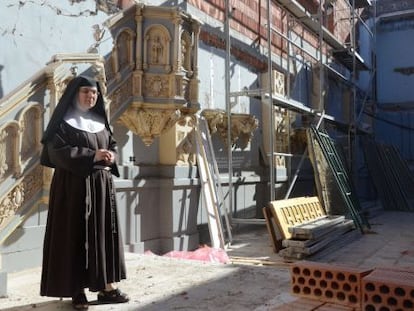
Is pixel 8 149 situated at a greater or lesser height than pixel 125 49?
lesser

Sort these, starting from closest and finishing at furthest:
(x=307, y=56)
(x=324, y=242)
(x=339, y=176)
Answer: (x=324, y=242) < (x=339, y=176) < (x=307, y=56)

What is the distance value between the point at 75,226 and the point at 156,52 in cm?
333

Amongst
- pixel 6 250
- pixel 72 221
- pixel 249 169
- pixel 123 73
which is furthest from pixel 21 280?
pixel 249 169

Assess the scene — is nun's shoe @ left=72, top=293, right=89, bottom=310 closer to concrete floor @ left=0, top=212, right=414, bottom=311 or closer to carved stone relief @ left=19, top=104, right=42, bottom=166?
concrete floor @ left=0, top=212, right=414, bottom=311

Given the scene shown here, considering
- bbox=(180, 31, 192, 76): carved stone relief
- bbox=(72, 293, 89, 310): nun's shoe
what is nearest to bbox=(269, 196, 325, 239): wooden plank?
bbox=(180, 31, 192, 76): carved stone relief

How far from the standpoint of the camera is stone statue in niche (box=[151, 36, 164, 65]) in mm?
6098

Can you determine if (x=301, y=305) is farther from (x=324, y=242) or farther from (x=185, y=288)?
(x=324, y=242)

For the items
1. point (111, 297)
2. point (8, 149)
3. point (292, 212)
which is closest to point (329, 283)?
point (111, 297)

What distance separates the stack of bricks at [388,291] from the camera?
2805 mm

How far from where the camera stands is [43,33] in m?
5.32

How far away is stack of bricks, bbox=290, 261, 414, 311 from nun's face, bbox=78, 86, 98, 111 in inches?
71.8

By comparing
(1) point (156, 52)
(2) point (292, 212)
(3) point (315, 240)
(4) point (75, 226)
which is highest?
(1) point (156, 52)

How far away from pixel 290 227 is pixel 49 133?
5109 mm

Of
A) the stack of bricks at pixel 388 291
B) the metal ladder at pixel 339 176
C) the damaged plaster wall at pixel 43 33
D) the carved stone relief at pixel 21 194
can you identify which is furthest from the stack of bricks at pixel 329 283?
the metal ladder at pixel 339 176
